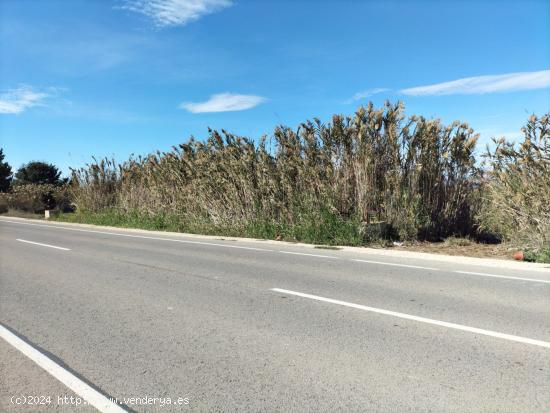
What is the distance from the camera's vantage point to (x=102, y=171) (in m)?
28.1

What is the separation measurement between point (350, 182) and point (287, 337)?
9.58 meters

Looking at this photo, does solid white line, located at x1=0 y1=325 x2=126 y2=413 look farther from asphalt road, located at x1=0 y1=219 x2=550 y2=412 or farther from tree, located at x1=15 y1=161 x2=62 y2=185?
tree, located at x1=15 y1=161 x2=62 y2=185

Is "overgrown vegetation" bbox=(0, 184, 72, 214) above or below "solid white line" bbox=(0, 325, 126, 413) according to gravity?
above

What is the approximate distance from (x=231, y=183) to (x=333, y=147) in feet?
15.7

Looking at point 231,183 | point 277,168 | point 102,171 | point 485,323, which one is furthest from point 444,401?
point 102,171

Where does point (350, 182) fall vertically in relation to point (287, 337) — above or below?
above

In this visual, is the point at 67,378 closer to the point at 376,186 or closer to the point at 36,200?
the point at 376,186

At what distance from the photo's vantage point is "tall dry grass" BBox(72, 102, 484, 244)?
13.4m

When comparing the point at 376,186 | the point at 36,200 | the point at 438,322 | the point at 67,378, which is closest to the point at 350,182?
the point at 376,186

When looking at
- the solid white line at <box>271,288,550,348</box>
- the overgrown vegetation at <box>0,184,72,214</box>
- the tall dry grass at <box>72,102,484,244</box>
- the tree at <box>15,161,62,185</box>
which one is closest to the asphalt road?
the solid white line at <box>271,288,550,348</box>

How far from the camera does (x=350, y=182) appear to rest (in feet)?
46.6

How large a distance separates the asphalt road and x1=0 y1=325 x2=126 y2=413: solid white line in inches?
2.2

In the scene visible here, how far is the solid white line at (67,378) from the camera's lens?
3654 millimetres

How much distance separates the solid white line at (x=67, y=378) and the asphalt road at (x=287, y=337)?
2.2 inches
